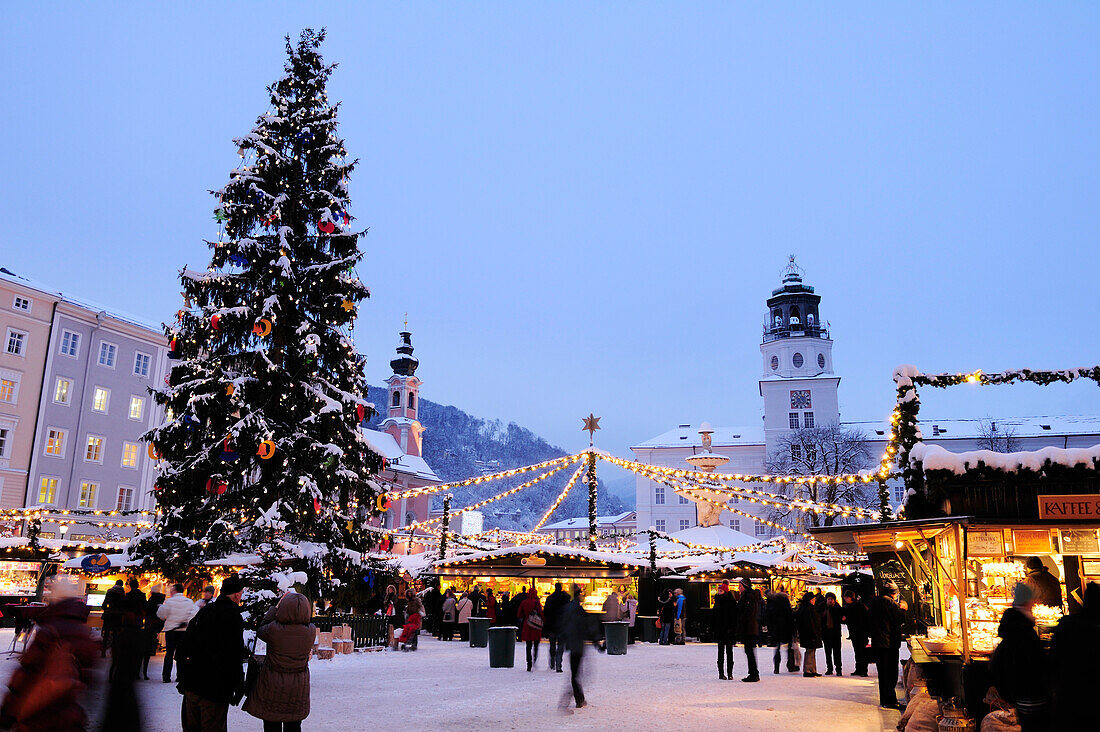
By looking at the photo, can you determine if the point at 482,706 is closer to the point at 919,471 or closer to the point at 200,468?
the point at 919,471

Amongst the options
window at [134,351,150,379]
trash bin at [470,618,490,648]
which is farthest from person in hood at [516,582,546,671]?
window at [134,351,150,379]

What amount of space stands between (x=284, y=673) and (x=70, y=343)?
38901 millimetres

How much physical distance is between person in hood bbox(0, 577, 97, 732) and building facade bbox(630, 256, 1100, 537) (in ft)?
221

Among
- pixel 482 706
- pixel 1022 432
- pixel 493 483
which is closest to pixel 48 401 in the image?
pixel 482 706

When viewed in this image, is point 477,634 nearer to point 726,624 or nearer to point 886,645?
point 726,624

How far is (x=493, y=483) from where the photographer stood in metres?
139

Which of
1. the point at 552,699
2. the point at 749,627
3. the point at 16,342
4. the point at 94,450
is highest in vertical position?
the point at 16,342

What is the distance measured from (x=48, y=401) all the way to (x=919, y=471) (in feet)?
127

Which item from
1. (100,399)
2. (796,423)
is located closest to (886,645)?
(100,399)

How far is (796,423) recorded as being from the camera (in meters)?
73.7

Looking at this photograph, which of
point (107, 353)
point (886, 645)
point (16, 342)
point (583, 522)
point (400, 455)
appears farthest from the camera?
point (583, 522)

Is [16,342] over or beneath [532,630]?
over

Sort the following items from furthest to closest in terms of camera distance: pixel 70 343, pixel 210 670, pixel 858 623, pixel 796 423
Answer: pixel 796 423
pixel 70 343
pixel 858 623
pixel 210 670

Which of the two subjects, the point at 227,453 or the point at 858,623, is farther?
the point at 227,453
